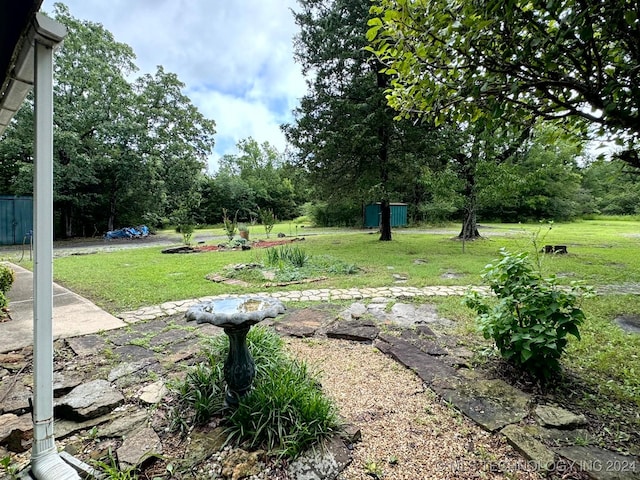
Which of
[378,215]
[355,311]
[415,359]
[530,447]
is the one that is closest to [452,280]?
[355,311]

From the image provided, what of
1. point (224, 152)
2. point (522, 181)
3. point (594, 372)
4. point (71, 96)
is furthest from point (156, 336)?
point (224, 152)

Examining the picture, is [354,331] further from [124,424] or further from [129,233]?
[129,233]

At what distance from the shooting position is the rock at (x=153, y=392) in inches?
82.3

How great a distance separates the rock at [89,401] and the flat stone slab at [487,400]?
2.03 metres

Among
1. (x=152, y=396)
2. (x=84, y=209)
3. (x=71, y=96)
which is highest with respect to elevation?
(x=71, y=96)

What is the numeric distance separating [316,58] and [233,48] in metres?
3.47

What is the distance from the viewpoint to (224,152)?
124ft

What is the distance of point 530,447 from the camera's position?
1666 millimetres

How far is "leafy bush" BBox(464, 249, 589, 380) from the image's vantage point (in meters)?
2.16

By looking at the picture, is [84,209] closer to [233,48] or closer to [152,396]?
[233,48]

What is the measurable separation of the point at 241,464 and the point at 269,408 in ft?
0.98

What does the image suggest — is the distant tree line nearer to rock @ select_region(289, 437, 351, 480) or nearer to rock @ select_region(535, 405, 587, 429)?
rock @ select_region(535, 405, 587, 429)

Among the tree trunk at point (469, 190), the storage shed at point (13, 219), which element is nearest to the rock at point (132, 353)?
the tree trunk at point (469, 190)

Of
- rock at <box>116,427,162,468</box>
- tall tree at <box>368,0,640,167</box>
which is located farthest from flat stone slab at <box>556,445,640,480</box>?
rock at <box>116,427,162,468</box>
